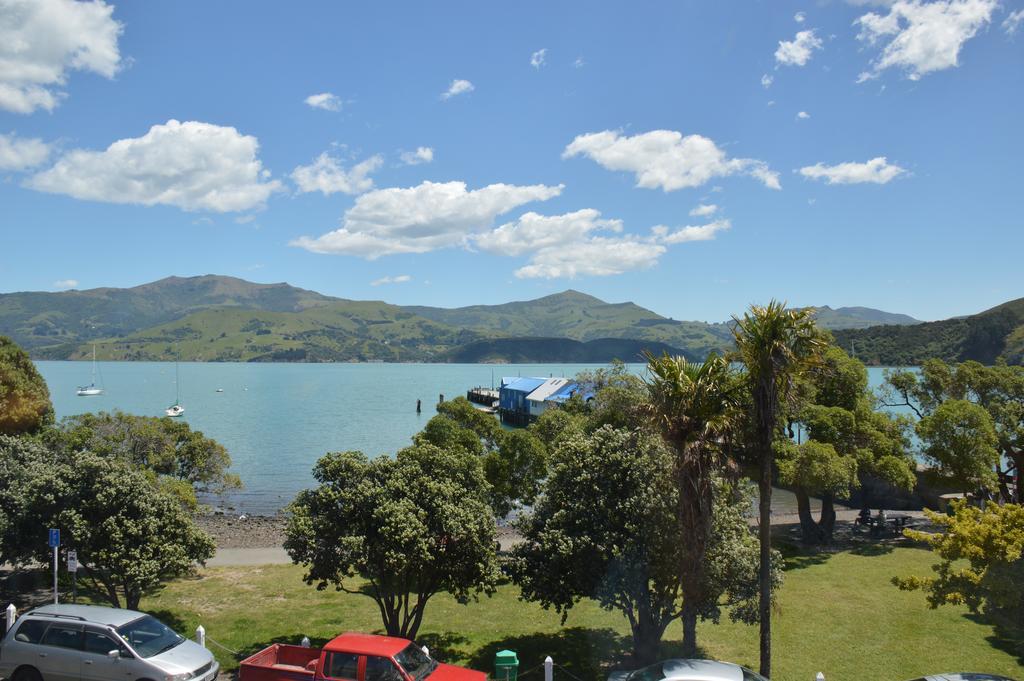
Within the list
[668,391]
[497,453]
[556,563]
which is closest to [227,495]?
[497,453]

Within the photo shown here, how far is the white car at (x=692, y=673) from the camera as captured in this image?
10219mm

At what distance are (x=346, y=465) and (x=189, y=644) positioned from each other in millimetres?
5118

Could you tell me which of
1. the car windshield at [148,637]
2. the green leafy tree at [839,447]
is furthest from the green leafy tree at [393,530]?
the green leafy tree at [839,447]

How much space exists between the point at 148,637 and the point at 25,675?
2227mm

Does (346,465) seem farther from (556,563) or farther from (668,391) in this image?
(668,391)

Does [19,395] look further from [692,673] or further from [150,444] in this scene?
[692,673]

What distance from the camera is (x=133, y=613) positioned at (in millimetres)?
12555

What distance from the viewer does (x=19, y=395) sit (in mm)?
34438

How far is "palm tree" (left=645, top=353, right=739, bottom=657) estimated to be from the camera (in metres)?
12.9

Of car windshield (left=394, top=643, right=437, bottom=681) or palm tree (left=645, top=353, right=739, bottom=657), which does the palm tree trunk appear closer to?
palm tree (left=645, top=353, right=739, bottom=657)

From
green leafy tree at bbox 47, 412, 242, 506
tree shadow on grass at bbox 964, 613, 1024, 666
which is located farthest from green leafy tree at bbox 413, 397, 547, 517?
tree shadow on grass at bbox 964, 613, 1024, 666

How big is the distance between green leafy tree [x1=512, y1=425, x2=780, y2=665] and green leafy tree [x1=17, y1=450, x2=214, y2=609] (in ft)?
31.5

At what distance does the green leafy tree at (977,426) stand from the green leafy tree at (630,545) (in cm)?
2054

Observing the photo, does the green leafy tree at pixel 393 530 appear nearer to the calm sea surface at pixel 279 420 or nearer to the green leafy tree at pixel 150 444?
the green leafy tree at pixel 150 444
